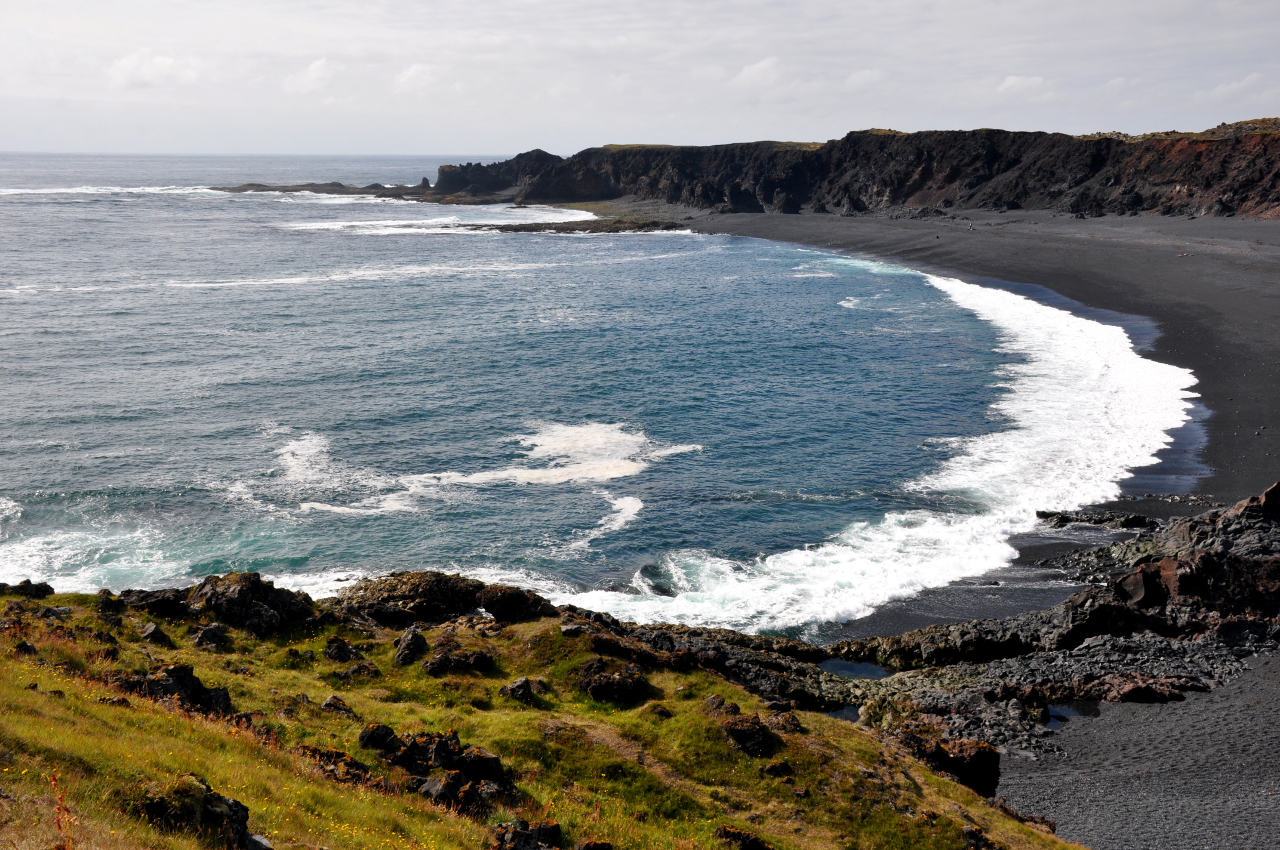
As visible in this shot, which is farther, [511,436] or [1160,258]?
[1160,258]

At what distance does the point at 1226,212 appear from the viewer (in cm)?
13700

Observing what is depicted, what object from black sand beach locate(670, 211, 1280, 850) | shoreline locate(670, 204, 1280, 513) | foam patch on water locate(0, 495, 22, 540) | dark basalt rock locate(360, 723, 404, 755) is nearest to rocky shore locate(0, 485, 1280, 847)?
dark basalt rock locate(360, 723, 404, 755)

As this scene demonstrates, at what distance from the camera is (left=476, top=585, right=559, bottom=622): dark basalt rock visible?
33656 millimetres

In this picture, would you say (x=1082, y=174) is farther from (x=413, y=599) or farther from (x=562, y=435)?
(x=413, y=599)

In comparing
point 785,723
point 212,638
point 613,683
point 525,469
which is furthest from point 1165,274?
point 212,638

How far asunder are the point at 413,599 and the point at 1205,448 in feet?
171

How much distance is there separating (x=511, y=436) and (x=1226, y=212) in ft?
447

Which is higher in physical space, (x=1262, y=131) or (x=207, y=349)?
(x=1262, y=131)

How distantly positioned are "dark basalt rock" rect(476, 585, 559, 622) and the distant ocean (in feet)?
19.8

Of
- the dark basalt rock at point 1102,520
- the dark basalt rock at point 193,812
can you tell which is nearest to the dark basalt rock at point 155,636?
the dark basalt rock at point 193,812

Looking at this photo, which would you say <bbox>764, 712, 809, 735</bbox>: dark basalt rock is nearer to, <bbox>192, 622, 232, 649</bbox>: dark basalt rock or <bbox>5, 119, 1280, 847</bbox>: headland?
<bbox>5, 119, 1280, 847</bbox>: headland

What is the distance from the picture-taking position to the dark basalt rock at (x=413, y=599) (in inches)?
1356

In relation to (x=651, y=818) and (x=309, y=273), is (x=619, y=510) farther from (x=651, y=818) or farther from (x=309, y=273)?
(x=309, y=273)

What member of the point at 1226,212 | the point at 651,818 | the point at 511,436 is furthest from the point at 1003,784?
the point at 1226,212
